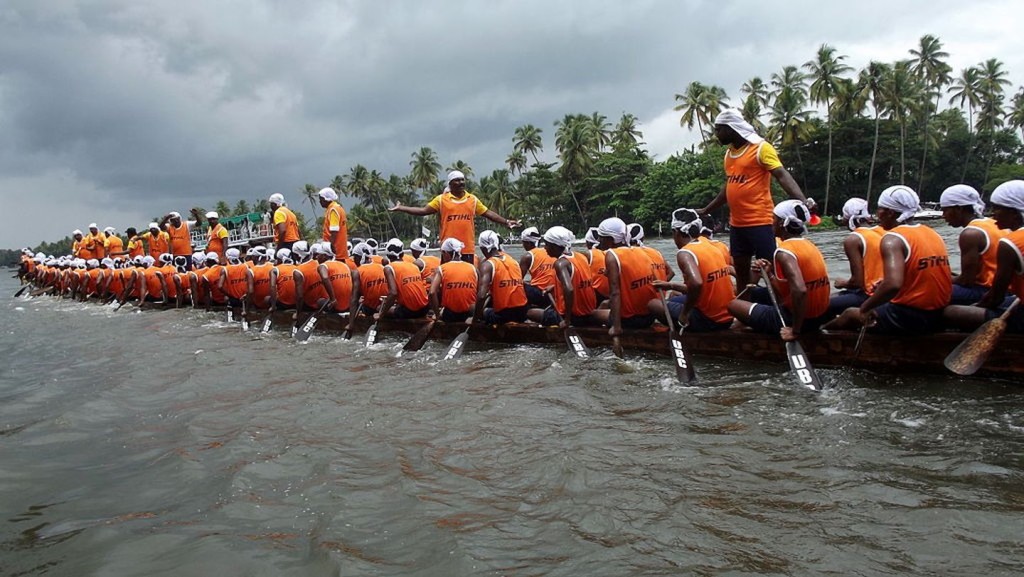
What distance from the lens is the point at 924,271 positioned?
486 centimetres

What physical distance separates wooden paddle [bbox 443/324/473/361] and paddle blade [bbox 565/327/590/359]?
1.47 meters

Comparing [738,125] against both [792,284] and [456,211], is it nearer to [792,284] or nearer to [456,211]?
[792,284]

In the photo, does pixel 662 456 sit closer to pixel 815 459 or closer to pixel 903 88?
pixel 815 459

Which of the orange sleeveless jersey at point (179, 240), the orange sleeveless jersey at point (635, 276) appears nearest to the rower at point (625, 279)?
the orange sleeveless jersey at point (635, 276)

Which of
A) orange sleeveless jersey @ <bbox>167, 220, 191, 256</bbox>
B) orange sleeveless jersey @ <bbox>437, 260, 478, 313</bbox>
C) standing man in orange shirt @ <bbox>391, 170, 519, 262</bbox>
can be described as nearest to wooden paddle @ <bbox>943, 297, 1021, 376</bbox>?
orange sleeveless jersey @ <bbox>437, 260, 478, 313</bbox>

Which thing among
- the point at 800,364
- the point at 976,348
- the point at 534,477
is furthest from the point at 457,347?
the point at 976,348

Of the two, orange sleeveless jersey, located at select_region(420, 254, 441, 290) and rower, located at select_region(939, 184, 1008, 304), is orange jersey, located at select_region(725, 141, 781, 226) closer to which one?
rower, located at select_region(939, 184, 1008, 304)

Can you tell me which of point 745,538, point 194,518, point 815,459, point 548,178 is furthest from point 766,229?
point 548,178

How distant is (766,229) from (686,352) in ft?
4.44

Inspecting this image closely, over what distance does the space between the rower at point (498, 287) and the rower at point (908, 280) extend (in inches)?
161

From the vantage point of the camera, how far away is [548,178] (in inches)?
2372

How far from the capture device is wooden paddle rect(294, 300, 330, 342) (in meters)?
10.4

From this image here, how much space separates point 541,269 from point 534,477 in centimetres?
506

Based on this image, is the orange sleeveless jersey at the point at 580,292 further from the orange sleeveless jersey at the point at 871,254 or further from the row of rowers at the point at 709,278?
the orange sleeveless jersey at the point at 871,254
